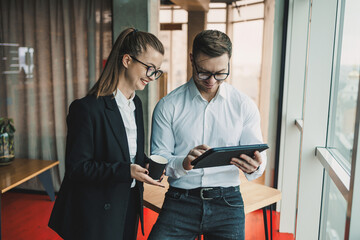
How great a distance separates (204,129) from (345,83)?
3.47 feet

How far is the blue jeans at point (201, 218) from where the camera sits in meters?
1.40

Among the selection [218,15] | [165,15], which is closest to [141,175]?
[165,15]

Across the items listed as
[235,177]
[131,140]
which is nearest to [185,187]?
[235,177]

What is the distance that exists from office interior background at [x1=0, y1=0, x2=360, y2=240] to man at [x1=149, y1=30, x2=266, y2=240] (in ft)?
2.55

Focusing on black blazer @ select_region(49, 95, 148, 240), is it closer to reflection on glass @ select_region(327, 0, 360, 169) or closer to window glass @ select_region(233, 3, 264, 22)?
reflection on glass @ select_region(327, 0, 360, 169)

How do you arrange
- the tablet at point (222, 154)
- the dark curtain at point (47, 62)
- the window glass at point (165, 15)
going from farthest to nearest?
1. the window glass at point (165, 15)
2. the dark curtain at point (47, 62)
3. the tablet at point (222, 154)

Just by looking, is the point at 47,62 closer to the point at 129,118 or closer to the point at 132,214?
the point at 129,118

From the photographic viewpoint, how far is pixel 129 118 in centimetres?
159

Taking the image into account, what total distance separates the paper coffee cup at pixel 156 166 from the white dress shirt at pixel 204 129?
44mm

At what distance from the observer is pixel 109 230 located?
1.50 metres

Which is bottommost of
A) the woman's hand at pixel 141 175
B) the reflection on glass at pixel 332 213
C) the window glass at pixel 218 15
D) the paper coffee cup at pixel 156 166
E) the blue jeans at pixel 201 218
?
the reflection on glass at pixel 332 213

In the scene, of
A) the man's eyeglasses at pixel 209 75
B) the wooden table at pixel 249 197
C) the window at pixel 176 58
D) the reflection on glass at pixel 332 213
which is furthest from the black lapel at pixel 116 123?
the window at pixel 176 58

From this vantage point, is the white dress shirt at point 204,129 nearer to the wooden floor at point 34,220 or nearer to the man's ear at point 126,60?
the man's ear at point 126,60

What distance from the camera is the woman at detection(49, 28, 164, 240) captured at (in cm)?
140
